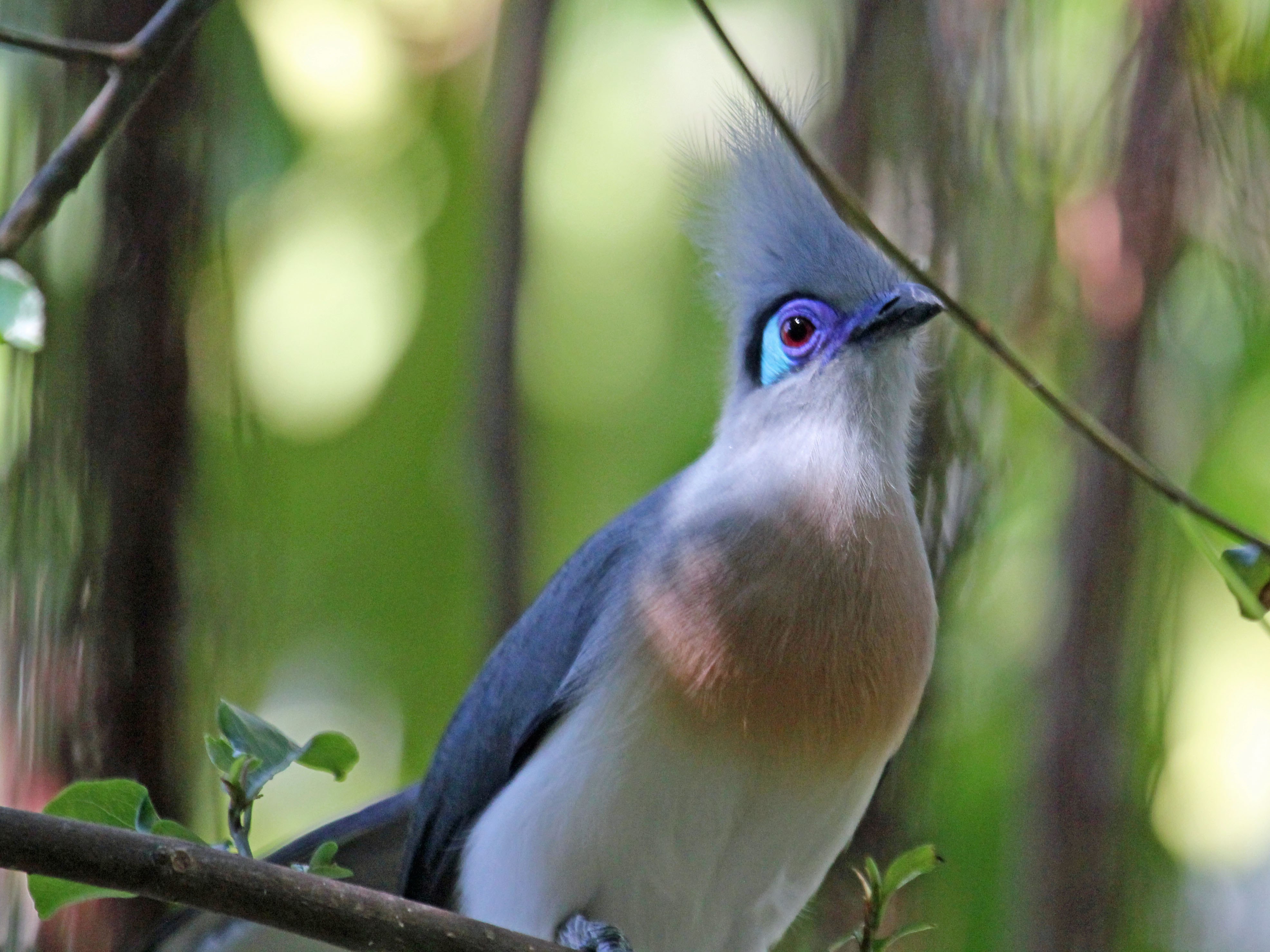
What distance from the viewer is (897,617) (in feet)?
9.49

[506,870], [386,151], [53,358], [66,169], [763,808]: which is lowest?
[506,870]

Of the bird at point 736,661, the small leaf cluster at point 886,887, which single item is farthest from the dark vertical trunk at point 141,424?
the small leaf cluster at point 886,887

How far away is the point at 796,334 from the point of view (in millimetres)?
3201

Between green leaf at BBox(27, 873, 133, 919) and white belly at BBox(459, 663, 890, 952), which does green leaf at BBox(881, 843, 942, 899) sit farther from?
green leaf at BBox(27, 873, 133, 919)

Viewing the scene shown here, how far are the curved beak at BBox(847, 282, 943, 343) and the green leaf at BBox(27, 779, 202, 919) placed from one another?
1.72 metres

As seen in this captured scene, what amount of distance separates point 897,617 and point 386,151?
2.63 m

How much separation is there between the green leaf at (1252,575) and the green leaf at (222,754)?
1427mm

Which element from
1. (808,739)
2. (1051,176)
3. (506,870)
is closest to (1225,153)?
(1051,176)

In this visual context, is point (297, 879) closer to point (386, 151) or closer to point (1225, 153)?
point (1225, 153)

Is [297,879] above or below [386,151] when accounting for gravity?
below

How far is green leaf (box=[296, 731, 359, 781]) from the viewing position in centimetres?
214

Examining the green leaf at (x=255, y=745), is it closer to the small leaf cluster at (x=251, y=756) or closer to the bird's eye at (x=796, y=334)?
the small leaf cluster at (x=251, y=756)

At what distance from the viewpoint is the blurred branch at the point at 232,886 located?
5.75 feet

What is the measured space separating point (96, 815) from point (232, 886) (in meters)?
0.28
